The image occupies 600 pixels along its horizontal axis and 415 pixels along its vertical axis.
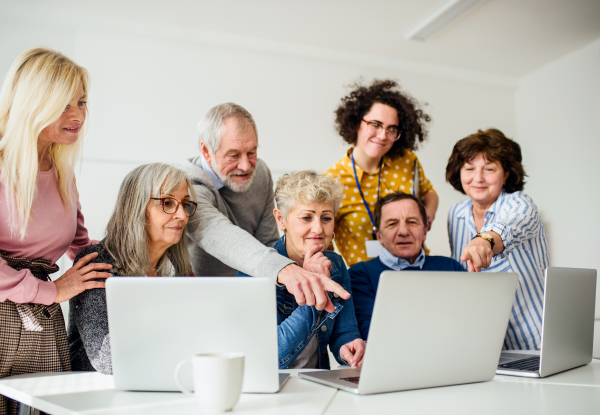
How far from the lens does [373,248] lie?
227cm

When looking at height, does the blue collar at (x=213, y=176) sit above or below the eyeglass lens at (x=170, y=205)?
above

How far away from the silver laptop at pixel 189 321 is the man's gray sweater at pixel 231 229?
36 centimetres

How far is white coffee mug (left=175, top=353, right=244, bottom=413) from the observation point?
2.88ft

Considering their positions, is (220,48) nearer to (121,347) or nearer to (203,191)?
(203,191)

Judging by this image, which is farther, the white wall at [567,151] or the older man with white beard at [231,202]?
the white wall at [567,151]

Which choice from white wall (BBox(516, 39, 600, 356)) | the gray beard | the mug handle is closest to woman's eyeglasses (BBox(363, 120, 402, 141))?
the gray beard

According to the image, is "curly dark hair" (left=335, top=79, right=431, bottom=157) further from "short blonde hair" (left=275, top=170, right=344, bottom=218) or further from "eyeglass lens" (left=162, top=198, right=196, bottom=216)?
"eyeglass lens" (left=162, top=198, right=196, bottom=216)

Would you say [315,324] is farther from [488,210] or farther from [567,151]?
[567,151]

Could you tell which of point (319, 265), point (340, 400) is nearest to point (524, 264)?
point (319, 265)

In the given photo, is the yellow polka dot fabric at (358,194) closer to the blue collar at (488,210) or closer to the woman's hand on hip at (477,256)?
the blue collar at (488,210)

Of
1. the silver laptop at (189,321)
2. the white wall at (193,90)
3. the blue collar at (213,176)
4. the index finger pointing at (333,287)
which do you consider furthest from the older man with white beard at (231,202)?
the white wall at (193,90)

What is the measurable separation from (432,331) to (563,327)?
517 millimetres

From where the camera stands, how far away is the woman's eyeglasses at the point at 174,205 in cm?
170

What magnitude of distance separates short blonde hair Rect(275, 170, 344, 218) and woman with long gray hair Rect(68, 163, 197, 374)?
0.36m
